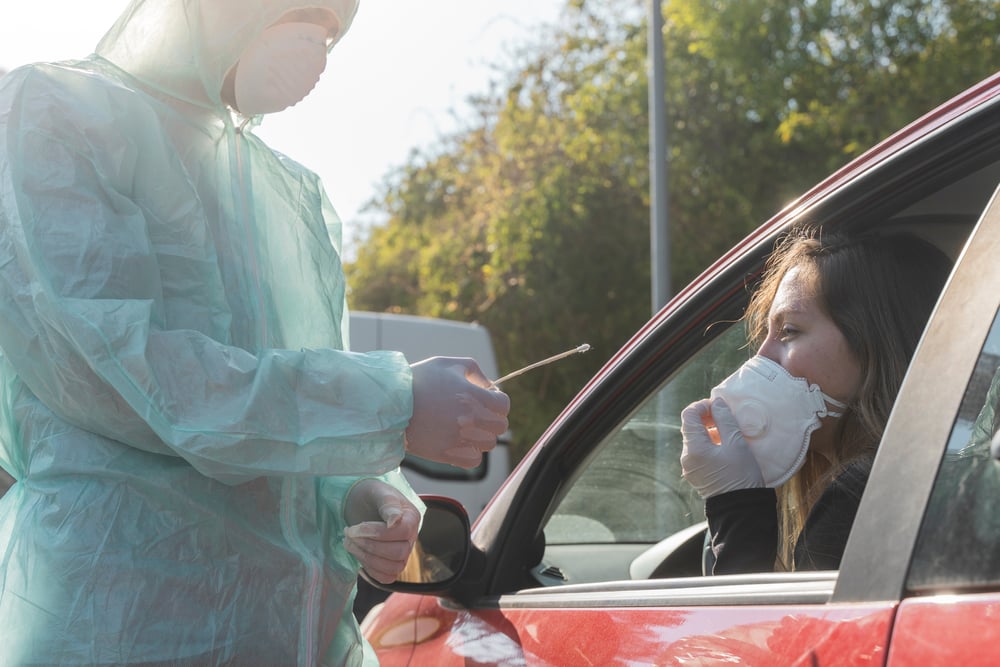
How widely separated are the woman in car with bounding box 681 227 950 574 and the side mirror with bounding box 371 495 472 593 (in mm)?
535

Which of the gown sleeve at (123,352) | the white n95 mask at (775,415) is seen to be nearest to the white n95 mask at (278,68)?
the gown sleeve at (123,352)

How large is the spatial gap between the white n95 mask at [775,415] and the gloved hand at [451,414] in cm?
46

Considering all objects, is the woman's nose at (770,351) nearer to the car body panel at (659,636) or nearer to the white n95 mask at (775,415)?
the white n95 mask at (775,415)

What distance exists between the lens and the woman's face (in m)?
1.99

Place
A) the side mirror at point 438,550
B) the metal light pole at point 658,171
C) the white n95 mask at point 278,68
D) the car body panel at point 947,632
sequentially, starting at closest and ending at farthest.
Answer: the car body panel at point 947,632, the white n95 mask at point 278,68, the side mirror at point 438,550, the metal light pole at point 658,171

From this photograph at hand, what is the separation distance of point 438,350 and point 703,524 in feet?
22.2

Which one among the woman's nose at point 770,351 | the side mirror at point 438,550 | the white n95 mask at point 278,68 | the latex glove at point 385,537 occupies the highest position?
the white n95 mask at point 278,68

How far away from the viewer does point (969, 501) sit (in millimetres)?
1179

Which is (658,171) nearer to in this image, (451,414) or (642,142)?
(642,142)

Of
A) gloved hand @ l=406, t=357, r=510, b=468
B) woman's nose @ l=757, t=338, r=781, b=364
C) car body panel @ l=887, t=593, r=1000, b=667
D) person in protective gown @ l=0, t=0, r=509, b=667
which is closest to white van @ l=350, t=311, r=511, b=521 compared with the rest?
woman's nose @ l=757, t=338, r=781, b=364

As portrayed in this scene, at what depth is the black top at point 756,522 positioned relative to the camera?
1762 millimetres

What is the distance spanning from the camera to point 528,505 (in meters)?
2.33

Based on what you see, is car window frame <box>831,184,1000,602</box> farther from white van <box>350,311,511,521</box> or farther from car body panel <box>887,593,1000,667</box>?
white van <box>350,311,511,521</box>

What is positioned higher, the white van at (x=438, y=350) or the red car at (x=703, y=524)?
the red car at (x=703, y=524)
